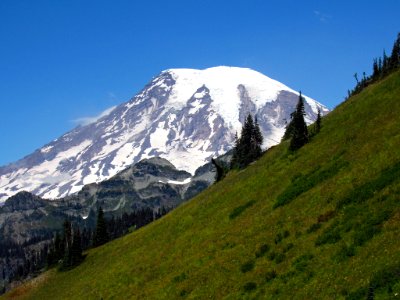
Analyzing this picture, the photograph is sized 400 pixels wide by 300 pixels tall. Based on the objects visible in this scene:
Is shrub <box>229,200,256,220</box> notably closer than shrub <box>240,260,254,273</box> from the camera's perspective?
No

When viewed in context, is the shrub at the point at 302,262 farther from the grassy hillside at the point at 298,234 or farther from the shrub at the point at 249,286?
the shrub at the point at 249,286

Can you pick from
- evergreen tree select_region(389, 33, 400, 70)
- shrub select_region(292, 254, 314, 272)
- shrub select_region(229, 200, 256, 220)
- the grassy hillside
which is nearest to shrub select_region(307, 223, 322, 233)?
the grassy hillside

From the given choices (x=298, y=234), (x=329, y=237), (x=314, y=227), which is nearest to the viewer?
(x=329, y=237)

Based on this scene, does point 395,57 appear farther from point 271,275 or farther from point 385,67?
point 271,275

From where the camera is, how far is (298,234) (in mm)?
33375

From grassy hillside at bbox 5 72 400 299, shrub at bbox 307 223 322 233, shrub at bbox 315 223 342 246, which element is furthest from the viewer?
shrub at bbox 307 223 322 233

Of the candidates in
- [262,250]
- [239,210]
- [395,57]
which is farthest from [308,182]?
[395,57]

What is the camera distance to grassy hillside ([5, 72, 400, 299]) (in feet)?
85.9

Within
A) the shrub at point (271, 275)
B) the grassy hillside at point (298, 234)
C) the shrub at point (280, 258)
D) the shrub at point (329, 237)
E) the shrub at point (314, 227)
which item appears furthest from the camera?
the shrub at point (314, 227)

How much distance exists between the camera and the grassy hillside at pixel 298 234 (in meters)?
26.2

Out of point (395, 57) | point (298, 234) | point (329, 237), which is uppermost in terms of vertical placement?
point (395, 57)

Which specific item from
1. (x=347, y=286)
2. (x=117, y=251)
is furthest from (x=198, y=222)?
(x=347, y=286)

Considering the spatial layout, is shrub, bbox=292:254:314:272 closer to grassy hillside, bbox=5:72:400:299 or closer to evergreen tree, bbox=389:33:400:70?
grassy hillside, bbox=5:72:400:299

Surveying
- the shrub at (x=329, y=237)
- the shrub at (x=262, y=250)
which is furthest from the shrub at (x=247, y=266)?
Result: the shrub at (x=329, y=237)
